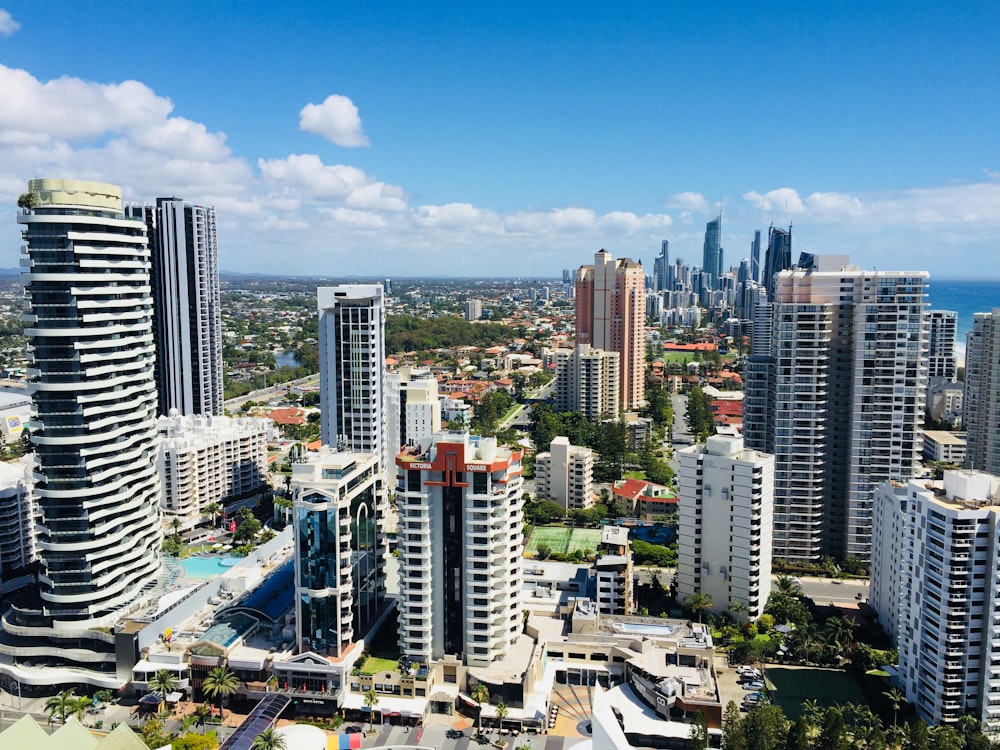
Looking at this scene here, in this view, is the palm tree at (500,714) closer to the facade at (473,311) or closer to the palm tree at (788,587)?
the palm tree at (788,587)

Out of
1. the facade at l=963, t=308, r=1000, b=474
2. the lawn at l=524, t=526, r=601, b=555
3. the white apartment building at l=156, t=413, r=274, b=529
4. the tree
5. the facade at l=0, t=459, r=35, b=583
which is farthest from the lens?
the facade at l=963, t=308, r=1000, b=474

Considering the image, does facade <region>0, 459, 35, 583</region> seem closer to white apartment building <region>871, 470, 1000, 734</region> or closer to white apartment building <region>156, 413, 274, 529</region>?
white apartment building <region>156, 413, 274, 529</region>

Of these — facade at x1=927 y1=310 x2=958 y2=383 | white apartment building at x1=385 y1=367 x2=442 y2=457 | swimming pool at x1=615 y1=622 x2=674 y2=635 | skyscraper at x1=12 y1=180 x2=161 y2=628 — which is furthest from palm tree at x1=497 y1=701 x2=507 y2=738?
facade at x1=927 y1=310 x2=958 y2=383

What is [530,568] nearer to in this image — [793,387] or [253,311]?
[793,387]

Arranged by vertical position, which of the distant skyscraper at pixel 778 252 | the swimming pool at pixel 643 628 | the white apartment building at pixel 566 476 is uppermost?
the distant skyscraper at pixel 778 252

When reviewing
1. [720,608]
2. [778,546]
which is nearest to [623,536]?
[720,608]

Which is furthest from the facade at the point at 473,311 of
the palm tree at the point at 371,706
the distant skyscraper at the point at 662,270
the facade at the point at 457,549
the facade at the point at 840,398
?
the palm tree at the point at 371,706
